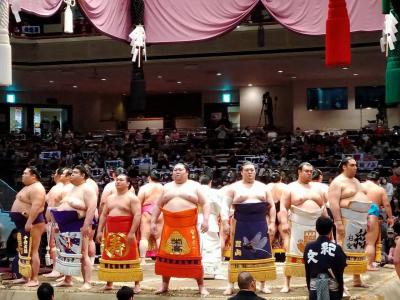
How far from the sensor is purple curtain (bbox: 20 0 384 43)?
6164mm

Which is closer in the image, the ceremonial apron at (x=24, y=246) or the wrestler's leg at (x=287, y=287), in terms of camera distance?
the wrestler's leg at (x=287, y=287)

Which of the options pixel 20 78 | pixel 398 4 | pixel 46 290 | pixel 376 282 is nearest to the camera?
pixel 398 4

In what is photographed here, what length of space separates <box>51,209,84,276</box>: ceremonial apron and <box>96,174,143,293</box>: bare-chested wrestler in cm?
24

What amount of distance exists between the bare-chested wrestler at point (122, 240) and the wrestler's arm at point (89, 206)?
0.15m

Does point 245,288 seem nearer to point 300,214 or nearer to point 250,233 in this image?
point 250,233

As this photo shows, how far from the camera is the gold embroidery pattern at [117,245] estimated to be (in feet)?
18.0

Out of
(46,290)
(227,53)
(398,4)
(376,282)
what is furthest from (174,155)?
(398,4)

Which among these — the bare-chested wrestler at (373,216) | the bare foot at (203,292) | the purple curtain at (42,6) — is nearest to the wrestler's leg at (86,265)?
the bare foot at (203,292)

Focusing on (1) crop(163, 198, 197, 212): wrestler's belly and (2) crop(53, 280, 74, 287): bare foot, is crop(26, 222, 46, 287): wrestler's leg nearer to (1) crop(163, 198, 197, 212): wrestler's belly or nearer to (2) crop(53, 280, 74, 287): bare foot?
(2) crop(53, 280, 74, 287): bare foot

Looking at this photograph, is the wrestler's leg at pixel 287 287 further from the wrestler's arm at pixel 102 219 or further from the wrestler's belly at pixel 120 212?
the wrestler's arm at pixel 102 219

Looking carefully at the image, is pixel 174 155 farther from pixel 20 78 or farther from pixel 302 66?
pixel 20 78

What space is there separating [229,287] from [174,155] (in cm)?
917

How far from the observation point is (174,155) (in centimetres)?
1440

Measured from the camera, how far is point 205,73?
15.9 meters
